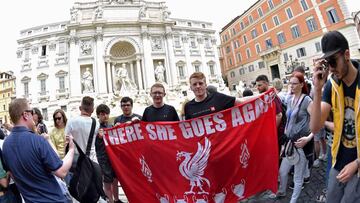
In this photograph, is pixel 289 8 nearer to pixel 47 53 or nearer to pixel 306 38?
pixel 306 38

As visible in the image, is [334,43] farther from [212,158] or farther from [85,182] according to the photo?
[85,182]

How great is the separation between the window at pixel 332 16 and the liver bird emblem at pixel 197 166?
1138 inches

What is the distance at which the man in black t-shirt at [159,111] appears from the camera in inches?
138

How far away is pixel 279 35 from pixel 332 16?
6950 millimetres

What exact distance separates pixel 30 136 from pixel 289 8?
111 ft

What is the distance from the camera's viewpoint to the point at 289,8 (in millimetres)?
29531

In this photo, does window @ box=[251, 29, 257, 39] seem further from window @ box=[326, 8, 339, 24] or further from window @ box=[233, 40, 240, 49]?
window @ box=[326, 8, 339, 24]

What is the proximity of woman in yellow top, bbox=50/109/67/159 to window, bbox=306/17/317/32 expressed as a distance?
3031cm

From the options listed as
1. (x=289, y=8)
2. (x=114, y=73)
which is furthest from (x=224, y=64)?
(x=114, y=73)

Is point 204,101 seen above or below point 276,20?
below

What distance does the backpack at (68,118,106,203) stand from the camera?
2.78 meters

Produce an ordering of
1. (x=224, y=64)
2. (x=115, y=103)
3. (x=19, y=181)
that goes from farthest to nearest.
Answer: (x=224, y=64) < (x=115, y=103) < (x=19, y=181)

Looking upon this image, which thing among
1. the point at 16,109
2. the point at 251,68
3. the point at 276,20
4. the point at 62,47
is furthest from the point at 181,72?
the point at 16,109

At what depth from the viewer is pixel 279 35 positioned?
31.2m
